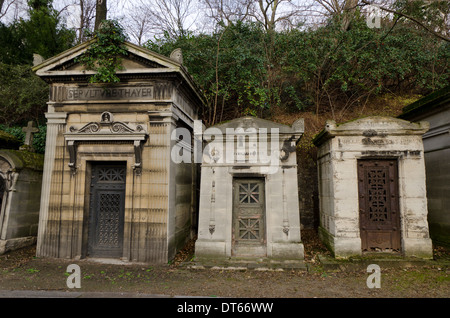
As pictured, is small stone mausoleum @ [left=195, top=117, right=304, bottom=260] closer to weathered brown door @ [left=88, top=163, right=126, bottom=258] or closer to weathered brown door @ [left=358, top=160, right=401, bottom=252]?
weathered brown door @ [left=358, top=160, right=401, bottom=252]

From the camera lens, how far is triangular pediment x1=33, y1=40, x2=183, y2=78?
6.67m

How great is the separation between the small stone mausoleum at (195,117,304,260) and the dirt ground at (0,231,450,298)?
2.48 ft

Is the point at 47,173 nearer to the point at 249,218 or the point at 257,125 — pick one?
the point at 249,218

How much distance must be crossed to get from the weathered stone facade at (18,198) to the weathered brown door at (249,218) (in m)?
6.15

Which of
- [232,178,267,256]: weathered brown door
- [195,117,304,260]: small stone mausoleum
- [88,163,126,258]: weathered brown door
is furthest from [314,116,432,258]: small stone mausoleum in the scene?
[88,163,126,258]: weathered brown door

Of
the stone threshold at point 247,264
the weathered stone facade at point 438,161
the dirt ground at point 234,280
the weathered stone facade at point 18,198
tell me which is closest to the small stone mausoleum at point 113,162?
the dirt ground at point 234,280

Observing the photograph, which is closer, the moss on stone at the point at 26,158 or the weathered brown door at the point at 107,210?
the weathered brown door at the point at 107,210

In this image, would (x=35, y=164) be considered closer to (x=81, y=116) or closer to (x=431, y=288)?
(x=81, y=116)

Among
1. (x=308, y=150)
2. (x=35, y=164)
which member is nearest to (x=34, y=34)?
(x=35, y=164)

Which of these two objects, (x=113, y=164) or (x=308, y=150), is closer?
(x=113, y=164)

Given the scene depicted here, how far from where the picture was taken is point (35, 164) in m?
7.97

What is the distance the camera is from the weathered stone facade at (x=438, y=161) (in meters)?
6.84

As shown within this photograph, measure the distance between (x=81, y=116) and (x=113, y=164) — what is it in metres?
1.55

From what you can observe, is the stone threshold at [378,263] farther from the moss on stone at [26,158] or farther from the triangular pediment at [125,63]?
the moss on stone at [26,158]
